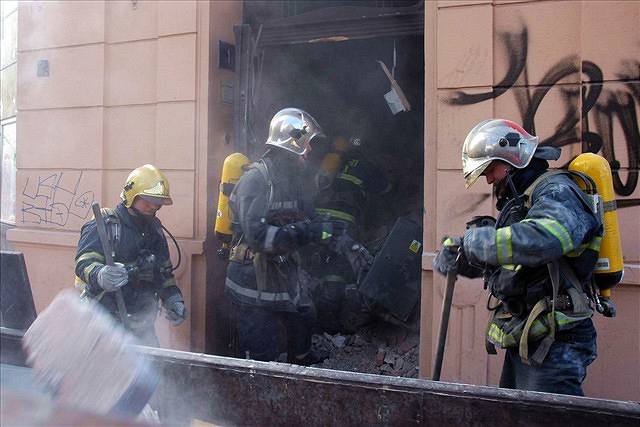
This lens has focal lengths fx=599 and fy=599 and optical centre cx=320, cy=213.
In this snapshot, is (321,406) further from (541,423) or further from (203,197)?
(203,197)

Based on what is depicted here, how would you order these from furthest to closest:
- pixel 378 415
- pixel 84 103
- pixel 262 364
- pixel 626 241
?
pixel 84 103 < pixel 626 241 < pixel 262 364 < pixel 378 415

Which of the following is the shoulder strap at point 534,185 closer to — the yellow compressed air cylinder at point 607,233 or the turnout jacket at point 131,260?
the yellow compressed air cylinder at point 607,233

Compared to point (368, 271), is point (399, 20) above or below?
above

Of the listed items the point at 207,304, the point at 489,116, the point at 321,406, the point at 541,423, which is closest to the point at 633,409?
the point at 541,423

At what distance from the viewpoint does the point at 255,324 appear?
4.11 metres

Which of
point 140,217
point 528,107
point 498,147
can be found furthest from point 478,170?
point 140,217

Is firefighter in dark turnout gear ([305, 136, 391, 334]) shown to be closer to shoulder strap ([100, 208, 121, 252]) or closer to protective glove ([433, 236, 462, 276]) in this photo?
shoulder strap ([100, 208, 121, 252])

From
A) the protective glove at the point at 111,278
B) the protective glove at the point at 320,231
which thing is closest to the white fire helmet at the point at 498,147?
the protective glove at the point at 320,231

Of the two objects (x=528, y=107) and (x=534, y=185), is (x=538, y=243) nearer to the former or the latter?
(x=534, y=185)

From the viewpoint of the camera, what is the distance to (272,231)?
3883mm

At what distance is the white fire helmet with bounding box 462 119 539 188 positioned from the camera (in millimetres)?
2703

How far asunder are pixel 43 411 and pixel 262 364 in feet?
2.84

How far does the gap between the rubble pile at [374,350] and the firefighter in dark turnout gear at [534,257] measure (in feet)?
7.45

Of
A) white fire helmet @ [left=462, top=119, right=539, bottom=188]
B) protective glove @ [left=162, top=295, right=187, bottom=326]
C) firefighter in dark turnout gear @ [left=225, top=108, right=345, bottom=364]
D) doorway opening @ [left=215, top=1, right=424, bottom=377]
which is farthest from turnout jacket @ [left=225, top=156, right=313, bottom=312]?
white fire helmet @ [left=462, top=119, right=539, bottom=188]
